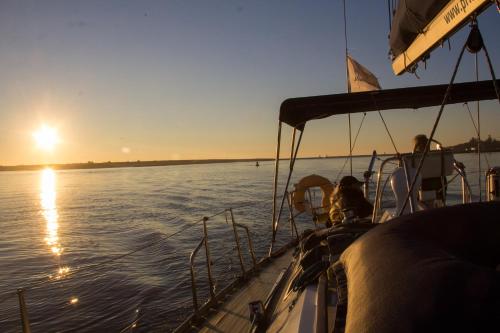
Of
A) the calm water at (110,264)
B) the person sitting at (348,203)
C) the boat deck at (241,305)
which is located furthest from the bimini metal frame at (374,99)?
the calm water at (110,264)

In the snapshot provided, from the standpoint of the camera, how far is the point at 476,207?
161 cm

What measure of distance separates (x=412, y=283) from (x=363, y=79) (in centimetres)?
868

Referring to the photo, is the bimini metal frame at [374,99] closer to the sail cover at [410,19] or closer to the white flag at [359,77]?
the sail cover at [410,19]

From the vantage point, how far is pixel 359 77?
30.1 ft

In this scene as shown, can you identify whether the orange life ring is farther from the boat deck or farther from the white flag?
the white flag

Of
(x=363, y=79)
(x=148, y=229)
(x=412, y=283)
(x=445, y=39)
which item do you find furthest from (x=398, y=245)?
(x=148, y=229)

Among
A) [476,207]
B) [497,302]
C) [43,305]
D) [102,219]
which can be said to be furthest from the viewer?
[102,219]

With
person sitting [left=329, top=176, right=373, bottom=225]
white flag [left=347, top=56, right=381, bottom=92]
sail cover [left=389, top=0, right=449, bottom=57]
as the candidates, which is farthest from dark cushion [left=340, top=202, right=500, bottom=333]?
white flag [left=347, top=56, right=381, bottom=92]

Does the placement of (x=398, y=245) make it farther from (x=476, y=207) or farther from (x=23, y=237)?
(x=23, y=237)

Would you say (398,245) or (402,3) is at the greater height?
(402,3)

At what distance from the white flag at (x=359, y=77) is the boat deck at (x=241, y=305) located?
4626mm

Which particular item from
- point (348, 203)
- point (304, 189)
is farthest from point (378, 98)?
point (304, 189)

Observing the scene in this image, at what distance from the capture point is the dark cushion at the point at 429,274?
946mm

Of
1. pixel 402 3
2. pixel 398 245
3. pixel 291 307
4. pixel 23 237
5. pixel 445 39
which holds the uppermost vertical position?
pixel 402 3
